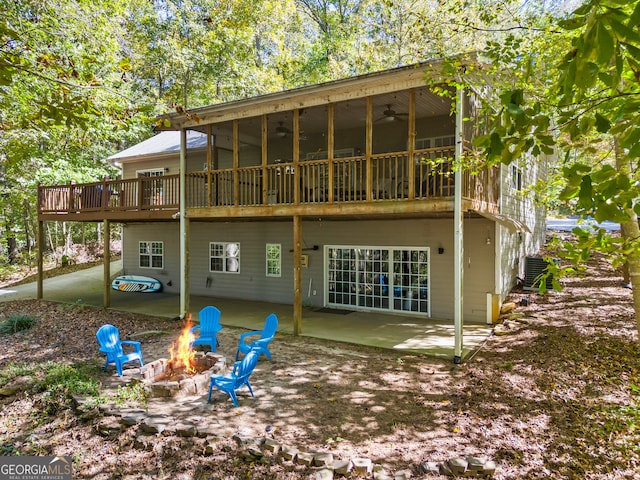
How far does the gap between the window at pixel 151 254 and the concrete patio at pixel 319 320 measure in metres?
1.45

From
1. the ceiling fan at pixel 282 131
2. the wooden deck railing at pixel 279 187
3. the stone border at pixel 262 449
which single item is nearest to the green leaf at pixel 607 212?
the stone border at pixel 262 449

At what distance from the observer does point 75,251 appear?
2467 cm

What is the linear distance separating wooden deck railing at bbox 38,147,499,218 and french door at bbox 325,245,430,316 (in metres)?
1.87

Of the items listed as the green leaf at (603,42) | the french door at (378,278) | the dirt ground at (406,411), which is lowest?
the dirt ground at (406,411)

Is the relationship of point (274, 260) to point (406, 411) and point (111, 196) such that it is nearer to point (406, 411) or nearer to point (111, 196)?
point (111, 196)

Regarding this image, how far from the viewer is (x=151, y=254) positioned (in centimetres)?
1683

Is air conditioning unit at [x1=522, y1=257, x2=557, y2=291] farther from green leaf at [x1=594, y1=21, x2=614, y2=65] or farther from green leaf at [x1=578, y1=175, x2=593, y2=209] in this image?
green leaf at [x1=594, y1=21, x2=614, y2=65]

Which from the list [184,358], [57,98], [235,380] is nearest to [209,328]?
[184,358]

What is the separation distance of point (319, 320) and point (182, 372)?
4.78m

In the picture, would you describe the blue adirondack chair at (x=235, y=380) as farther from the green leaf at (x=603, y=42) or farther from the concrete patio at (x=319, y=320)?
the green leaf at (x=603, y=42)

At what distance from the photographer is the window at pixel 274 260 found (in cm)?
1393

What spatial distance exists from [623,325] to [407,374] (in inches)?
203

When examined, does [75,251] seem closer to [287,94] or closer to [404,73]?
[287,94]

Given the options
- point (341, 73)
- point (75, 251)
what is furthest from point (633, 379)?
point (75, 251)
